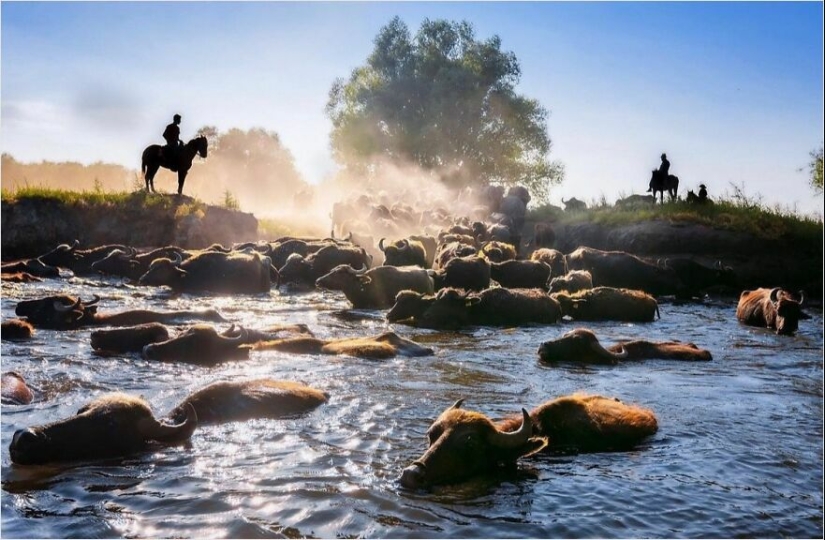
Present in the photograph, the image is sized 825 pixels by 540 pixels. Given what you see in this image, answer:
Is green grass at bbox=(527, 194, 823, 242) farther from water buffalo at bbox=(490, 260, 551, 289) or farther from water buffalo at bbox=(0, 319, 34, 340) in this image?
water buffalo at bbox=(0, 319, 34, 340)

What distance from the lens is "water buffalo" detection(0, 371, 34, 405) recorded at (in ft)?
29.8

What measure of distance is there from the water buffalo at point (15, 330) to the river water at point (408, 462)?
1.57ft

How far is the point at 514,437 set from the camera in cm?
716

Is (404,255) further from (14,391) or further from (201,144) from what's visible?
(14,391)

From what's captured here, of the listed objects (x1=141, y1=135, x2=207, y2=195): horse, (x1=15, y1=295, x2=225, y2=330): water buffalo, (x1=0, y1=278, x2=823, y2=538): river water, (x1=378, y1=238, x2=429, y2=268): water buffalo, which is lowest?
(x1=0, y1=278, x2=823, y2=538): river water

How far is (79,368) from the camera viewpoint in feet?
36.5

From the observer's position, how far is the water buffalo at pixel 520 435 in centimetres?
700

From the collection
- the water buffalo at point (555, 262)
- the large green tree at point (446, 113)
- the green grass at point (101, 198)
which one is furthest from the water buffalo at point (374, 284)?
the large green tree at point (446, 113)

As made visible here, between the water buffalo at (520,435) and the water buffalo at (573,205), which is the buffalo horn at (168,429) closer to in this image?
the water buffalo at (520,435)

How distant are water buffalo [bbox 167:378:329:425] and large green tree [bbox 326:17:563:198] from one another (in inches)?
1814

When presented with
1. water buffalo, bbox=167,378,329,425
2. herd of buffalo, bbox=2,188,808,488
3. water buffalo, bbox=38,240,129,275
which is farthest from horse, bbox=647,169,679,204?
water buffalo, bbox=167,378,329,425

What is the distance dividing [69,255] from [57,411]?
17.8 m

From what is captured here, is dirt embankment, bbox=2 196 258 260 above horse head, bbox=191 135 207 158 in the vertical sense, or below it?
below

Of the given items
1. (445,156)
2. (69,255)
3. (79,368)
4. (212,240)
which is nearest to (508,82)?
(445,156)
